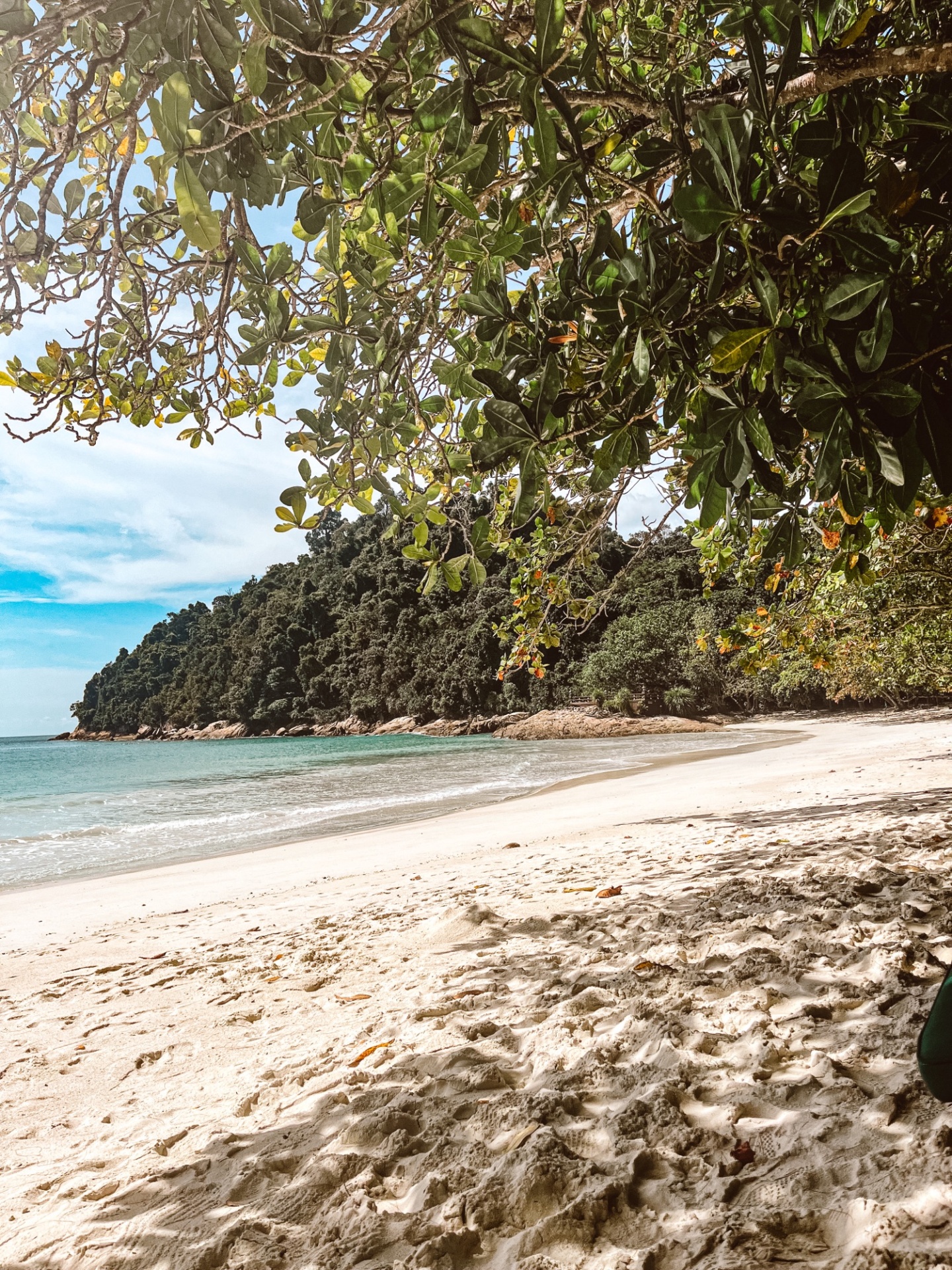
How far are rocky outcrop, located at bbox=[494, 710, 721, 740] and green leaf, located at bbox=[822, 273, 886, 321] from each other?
90.6 feet

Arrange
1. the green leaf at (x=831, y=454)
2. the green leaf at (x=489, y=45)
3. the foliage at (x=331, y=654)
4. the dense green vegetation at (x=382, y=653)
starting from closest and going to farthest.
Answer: the green leaf at (x=489, y=45) → the green leaf at (x=831, y=454) → the dense green vegetation at (x=382, y=653) → the foliage at (x=331, y=654)

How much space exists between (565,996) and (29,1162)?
1.57m

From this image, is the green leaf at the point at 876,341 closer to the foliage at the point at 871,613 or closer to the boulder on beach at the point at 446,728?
the foliage at the point at 871,613

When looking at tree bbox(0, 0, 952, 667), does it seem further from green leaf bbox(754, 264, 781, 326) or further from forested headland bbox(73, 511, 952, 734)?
forested headland bbox(73, 511, 952, 734)

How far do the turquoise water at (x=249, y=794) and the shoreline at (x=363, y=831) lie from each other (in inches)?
5.3

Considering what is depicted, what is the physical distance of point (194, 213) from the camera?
127 cm

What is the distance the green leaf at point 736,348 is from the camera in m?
1.53

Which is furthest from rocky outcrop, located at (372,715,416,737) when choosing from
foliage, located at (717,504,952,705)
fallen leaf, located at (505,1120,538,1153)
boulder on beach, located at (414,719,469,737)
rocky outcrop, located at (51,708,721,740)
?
fallen leaf, located at (505,1120,538,1153)

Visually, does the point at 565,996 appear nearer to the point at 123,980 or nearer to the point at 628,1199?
the point at 628,1199

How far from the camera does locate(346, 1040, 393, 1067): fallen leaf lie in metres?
2.09

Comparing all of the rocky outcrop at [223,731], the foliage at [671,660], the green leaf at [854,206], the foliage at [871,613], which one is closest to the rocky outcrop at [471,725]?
the foliage at [671,660]

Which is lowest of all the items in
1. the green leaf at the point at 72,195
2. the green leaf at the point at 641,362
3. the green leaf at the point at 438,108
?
the green leaf at the point at 641,362

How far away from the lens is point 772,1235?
1129 millimetres

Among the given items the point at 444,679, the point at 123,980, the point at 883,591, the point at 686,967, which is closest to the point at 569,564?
the point at 686,967
